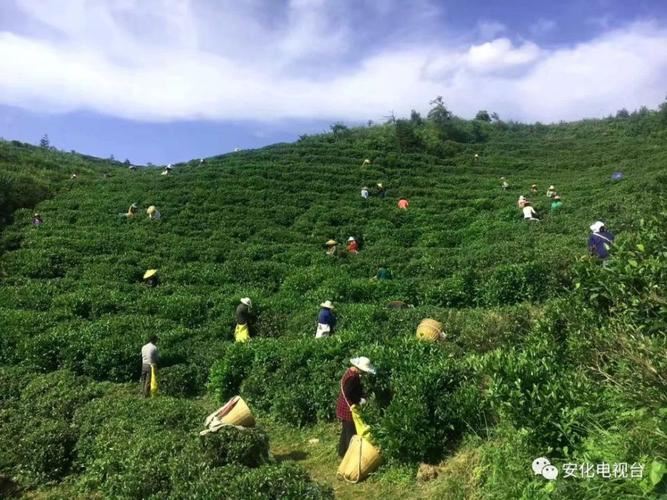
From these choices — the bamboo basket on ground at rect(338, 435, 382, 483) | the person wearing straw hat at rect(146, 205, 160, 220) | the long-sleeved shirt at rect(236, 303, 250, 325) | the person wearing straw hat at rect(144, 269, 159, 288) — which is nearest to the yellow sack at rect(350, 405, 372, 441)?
the bamboo basket on ground at rect(338, 435, 382, 483)

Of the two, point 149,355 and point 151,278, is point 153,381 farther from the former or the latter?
point 151,278

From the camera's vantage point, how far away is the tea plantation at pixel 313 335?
5.79 metres

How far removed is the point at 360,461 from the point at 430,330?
442 centimetres

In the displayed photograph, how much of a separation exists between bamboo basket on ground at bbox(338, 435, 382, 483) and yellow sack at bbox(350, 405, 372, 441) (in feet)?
0.24

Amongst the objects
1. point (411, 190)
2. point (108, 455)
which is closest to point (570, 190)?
point (411, 190)

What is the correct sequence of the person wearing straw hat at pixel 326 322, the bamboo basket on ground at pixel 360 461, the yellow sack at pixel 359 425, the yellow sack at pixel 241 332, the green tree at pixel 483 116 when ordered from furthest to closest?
the green tree at pixel 483 116
the yellow sack at pixel 241 332
the person wearing straw hat at pixel 326 322
the yellow sack at pixel 359 425
the bamboo basket on ground at pixel 360 461

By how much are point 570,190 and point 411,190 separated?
32.9 feet

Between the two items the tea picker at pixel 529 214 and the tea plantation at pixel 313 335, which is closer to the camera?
the tea plantation at pixel 313 335

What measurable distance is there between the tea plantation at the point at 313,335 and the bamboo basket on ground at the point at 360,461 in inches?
6.1

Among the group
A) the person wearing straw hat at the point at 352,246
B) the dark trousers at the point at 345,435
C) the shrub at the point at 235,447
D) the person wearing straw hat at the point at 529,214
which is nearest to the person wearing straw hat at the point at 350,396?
the dark trousers at the point at 345,435

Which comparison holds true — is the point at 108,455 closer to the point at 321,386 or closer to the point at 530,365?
the point at 321,386

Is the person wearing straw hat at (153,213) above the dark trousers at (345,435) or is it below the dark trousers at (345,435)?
above

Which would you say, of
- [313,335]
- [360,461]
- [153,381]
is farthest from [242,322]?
[360,461]

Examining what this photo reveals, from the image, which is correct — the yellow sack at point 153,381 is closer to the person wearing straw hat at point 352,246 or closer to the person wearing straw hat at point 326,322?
the person wearing straw hat at point 326,322
